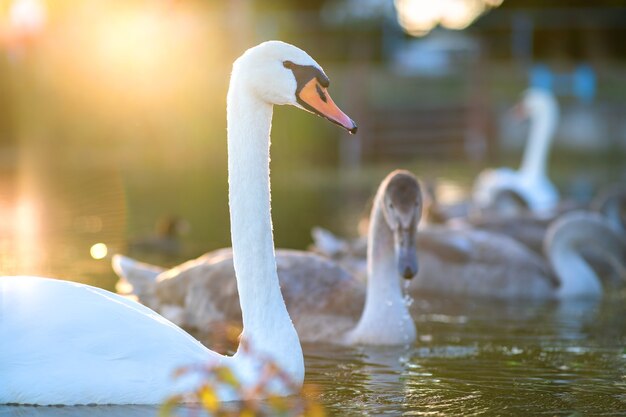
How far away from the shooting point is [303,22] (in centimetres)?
3494

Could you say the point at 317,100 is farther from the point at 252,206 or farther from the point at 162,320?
the point at 162,320

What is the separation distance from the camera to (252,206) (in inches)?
277

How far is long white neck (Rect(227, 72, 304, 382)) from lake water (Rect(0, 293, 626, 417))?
625mm

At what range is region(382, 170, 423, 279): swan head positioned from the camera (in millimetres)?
9055

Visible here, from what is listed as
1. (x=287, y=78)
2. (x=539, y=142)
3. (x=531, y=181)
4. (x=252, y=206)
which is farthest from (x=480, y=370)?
(x=539, y=142)

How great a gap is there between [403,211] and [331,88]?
22.4 meters

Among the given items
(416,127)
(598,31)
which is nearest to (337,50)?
(416,127)

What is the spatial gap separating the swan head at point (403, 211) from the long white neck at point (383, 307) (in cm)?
13

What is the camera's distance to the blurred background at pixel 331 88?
28.7 m

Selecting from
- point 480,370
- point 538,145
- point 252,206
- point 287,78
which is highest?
point 538,145

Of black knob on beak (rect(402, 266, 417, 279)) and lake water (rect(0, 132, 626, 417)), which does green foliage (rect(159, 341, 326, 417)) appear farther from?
black knob on beak (rect(402, 266, 417, 279))

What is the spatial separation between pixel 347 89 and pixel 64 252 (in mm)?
17957

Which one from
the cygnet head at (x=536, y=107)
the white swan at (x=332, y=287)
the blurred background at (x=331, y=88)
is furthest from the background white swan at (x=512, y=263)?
the blurred background at (x=331, y=88)

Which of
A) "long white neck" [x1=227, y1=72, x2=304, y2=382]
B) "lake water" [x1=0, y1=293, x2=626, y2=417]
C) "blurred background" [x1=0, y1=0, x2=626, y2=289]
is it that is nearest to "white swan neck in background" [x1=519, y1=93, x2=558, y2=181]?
"blurred background" [x1=0, y1=0, x2=626, y2=289]
